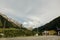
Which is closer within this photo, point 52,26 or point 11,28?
point 11,28

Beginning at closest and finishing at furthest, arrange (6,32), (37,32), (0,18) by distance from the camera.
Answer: (6,32) → (37,32) → (0,18)

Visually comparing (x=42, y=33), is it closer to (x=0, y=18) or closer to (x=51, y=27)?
(x=51, y=27)

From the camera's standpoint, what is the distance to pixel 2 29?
2969 centimetres

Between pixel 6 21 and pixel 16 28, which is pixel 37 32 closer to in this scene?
pixel 16 28

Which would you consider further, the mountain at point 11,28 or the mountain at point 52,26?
the mountain at point 52,26

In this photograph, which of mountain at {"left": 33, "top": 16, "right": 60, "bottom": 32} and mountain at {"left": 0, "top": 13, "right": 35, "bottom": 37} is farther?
mountain at {"left": 33, "top": 16, "right": 60, "bottom": 32}

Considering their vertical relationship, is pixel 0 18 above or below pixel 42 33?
above

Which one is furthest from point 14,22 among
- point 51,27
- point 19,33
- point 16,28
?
point 51,27

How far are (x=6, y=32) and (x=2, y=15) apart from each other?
4525 millimetres

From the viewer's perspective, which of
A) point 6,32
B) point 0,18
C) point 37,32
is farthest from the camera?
point 0,18

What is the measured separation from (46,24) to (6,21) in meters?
6.47

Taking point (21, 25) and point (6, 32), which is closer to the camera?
point (6, 32)

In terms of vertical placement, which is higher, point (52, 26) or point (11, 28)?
point (52, 26)

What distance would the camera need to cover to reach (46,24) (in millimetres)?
31547
